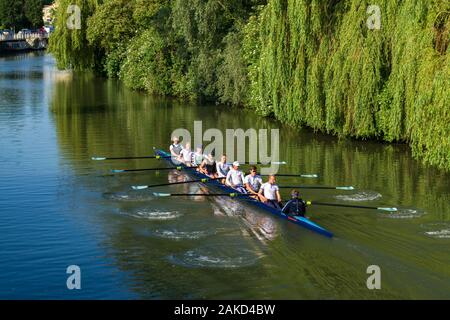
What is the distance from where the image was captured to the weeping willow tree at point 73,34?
7531cm

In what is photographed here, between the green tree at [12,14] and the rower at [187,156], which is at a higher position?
the green tree at [12,14]

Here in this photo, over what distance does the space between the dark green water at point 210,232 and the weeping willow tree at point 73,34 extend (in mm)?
40160

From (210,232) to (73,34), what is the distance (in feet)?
192

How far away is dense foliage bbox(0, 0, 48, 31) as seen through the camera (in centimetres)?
15925

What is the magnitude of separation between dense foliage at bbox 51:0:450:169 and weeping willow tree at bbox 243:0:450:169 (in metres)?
0.05

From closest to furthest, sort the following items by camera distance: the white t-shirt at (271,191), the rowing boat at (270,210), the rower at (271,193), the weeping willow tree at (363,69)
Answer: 1. the rowing boat at (270,210)
2. the rower at (271,193)
3. the white t-shirt at (271,191)
4. the weeping willow tree at (363,69)

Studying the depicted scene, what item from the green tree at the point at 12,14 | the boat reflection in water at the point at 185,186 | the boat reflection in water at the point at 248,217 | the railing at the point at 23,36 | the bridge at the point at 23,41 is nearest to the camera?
→ the boat reflection in water at the point at 248,217

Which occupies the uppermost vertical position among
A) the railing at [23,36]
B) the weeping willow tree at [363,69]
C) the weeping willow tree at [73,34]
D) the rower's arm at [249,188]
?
the railing at [23,36]

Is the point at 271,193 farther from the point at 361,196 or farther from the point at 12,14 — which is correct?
the point at 12,14

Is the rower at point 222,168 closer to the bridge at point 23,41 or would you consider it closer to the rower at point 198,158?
the rower at point 198,158

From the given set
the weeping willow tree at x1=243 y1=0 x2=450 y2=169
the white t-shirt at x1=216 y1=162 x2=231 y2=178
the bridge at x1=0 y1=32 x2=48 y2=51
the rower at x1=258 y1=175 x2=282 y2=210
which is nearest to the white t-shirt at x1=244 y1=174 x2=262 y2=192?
the rower at x1=258 y1=175 x2=282 y2=210

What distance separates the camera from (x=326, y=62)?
34.4m

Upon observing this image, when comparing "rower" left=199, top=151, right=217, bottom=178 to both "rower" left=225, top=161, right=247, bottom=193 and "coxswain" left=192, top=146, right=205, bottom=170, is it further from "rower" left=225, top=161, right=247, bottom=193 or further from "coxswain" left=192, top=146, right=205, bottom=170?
"rower" left=225, top=161, right=247, bottom=193

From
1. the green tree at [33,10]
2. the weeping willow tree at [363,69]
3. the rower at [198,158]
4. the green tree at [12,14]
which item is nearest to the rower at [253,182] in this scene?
the rower at [198,158]
